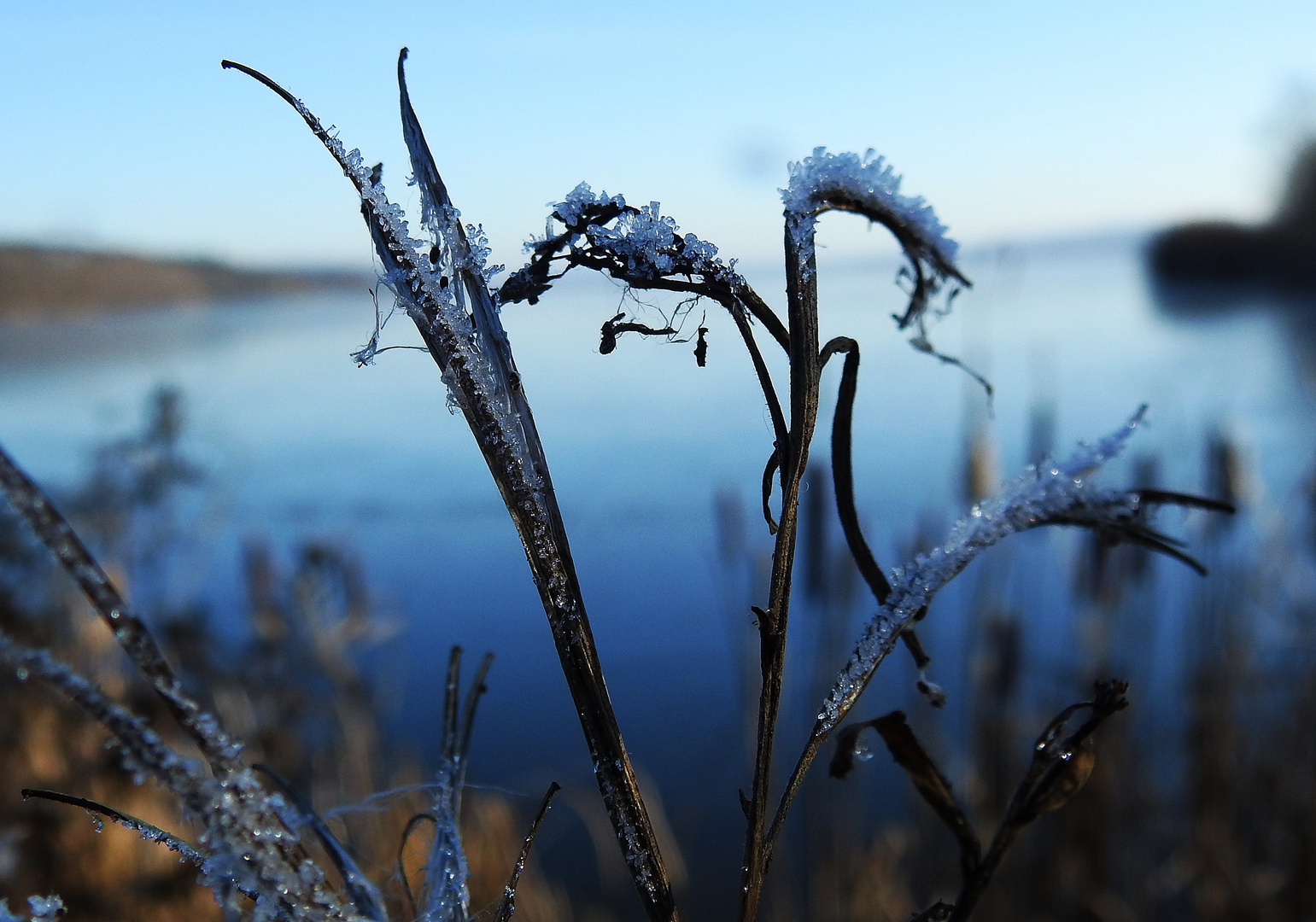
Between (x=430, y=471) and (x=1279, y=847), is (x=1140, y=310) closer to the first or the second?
(x=430, y=471)

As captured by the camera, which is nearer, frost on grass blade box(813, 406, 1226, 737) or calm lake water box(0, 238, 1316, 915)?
frost on grass blade box(813, 406, 1226, 737)

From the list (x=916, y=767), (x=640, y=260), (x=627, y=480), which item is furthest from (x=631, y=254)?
(x=627, y=480)

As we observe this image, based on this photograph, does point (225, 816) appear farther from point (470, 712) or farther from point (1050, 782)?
point (1050, 782)

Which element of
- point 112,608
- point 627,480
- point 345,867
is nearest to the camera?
point 112,608

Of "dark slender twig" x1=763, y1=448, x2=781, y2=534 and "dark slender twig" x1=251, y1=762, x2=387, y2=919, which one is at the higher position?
"dark slender twig" x1=763, y1=448, x2=781, y2=534

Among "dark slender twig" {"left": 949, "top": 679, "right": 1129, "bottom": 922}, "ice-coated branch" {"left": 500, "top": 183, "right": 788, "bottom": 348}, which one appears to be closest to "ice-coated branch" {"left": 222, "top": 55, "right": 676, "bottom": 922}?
"ice-coated branch" {"left": 500, "top": 183, "right": 788, "bottom": 348}

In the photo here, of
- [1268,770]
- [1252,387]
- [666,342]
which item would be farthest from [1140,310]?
[666,342]

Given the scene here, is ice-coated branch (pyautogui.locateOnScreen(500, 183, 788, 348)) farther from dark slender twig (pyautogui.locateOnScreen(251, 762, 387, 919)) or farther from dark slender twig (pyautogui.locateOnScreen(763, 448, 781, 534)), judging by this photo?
dark slender twig (pyautogui.locateOnScreen(251, 762, 387, 919))
